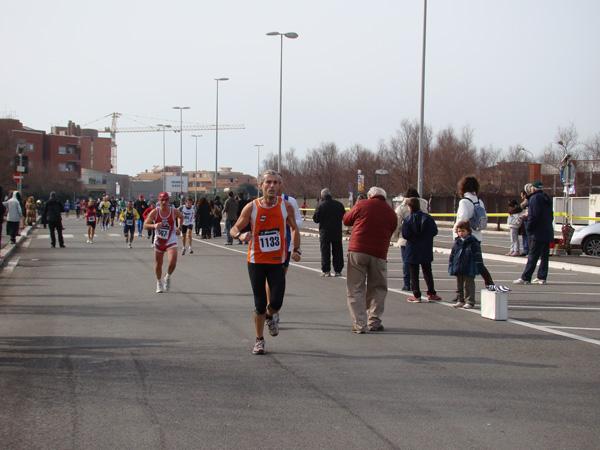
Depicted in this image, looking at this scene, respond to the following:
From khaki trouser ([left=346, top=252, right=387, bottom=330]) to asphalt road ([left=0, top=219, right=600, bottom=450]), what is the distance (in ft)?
0.84

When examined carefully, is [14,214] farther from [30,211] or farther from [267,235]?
[267,235]

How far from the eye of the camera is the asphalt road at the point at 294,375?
4465 millimetres

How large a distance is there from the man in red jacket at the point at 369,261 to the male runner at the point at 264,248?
1.50 meters

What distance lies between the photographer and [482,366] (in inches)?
251

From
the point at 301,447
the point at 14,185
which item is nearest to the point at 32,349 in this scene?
the point at 301,447

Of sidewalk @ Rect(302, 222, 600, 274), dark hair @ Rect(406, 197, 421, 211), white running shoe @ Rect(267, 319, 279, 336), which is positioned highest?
dark hair @ Rect(406, 197, 421, 211)

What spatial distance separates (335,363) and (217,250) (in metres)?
16.7

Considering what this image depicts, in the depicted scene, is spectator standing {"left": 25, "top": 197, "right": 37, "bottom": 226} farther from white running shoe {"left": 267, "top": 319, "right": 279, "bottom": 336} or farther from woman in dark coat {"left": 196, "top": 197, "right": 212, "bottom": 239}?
white running shoe {"left": 267, "top": 319, "right": 279, "bottom": 336}

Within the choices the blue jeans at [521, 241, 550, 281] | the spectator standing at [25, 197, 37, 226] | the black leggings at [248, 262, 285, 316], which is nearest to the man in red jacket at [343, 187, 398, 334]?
the black leggings at [248, 262, 285, 316]

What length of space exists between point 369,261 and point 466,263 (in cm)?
238

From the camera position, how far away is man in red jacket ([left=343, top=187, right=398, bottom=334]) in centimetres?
807

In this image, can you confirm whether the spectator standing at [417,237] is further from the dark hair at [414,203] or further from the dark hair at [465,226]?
the dark hair at [465,226]

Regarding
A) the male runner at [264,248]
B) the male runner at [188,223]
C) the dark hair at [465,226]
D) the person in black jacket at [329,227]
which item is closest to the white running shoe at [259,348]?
the male runner at [264,248]

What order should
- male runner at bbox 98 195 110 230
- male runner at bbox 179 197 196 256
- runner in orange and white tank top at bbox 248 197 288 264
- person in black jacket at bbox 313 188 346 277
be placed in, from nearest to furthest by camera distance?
runner in orange and white tank top at bbox 248 197 288 264 → person in black jacket at bbox 313 188 346 277 → male runner at bbox 179 197 196 256 → male runner at bbox 98 195 110 230
